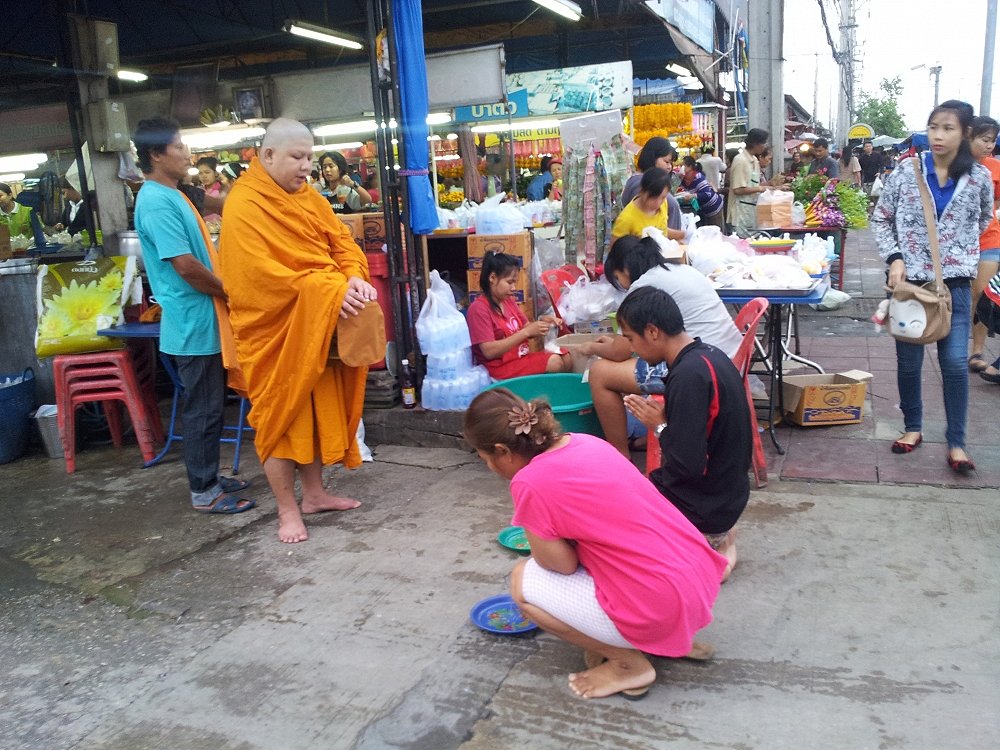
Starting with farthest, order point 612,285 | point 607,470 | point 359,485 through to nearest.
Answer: point 612,285
point 359,485
point 607,470

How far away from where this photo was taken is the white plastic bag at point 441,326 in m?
4.78

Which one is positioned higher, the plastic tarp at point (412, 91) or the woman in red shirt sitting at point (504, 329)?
the plastic tarp at point (412, 91)

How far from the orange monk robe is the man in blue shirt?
457 mm

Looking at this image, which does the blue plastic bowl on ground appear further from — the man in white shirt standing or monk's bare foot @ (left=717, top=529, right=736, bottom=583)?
the man in white shirt standing

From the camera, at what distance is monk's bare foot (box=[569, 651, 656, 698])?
244cm

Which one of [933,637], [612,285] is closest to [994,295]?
[612,285]

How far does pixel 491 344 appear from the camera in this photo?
4676mm

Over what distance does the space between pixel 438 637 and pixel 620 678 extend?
0.70 meters

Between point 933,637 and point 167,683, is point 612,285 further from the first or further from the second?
point 167,683

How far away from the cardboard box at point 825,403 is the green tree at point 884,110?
2536 inches

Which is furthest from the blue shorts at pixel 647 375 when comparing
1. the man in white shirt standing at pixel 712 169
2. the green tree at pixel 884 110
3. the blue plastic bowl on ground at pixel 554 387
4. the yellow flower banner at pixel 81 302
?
the green tree at pixel 884 110

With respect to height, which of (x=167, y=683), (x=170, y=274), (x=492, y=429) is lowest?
(x=167, y=683)

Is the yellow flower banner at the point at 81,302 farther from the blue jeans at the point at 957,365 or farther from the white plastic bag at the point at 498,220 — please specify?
the blue jeans at the point at 957,365

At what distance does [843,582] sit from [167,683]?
2396mm
